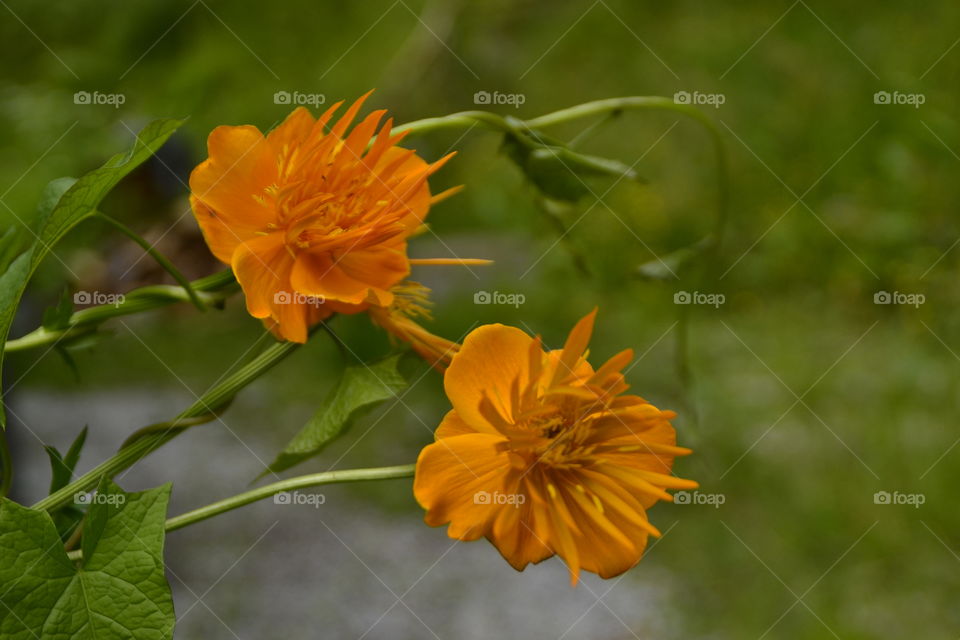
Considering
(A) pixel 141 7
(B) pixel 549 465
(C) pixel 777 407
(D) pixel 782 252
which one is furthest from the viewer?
(A) pixel 141 7

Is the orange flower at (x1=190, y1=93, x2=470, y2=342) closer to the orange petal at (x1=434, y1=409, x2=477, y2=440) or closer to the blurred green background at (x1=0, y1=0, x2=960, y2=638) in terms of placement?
the orange petal at (x1=434, y1=409, x2=477, y2=440)

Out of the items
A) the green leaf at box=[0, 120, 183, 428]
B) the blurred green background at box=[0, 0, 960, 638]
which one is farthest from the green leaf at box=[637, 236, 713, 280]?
the blurred green background at box=[0, 0, 960, 638]

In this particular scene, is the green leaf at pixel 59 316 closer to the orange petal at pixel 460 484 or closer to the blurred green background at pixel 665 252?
the orange petal at pixel 460 484

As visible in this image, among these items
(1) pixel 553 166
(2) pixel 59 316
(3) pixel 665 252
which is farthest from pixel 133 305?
(3) pixel 665 252

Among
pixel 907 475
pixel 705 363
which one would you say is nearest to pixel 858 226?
pixel 705 363

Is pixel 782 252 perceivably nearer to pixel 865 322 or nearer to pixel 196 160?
pixel 865 322
